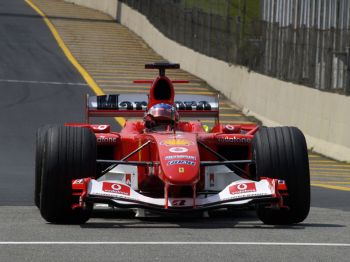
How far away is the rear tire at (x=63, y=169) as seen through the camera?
41.4ft

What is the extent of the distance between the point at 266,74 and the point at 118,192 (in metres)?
20.8

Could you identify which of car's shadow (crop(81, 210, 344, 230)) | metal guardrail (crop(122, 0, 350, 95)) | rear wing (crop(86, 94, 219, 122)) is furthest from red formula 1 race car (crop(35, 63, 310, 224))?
metal guardrail (crop(122, 0, 350, 95))

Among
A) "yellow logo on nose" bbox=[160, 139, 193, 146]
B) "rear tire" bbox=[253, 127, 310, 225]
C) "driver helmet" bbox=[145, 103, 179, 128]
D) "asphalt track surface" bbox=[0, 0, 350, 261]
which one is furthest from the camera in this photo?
"driver helmet" bbox=[145, 103, 179, 128]

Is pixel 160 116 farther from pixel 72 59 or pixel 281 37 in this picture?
pixel 72 59

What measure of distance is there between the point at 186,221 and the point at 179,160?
934mm

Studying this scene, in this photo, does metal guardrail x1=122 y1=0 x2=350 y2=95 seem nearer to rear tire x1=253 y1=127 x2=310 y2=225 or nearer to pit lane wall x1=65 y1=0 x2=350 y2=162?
pit lane wall x1=65 y1=0 x2=350 y2=162

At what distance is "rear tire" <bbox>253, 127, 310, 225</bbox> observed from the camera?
42.4 ft

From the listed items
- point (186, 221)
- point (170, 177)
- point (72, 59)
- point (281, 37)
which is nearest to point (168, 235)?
point (170, 177)

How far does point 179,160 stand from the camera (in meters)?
12.7

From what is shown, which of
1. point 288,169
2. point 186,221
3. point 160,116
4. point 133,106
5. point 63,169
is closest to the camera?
point 63,169

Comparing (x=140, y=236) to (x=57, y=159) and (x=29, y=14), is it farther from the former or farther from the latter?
(x=29, y=14)

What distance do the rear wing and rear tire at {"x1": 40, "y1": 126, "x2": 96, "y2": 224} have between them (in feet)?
12.1

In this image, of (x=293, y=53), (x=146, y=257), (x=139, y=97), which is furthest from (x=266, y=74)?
(x=146, y=257)

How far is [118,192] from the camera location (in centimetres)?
1265
